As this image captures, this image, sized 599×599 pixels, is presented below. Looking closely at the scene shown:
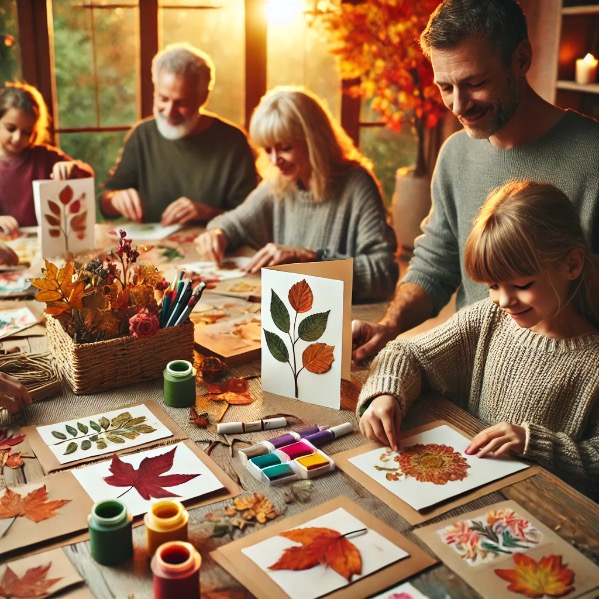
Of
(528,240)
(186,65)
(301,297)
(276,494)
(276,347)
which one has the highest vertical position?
(186,65)

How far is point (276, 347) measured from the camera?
5.06 feet

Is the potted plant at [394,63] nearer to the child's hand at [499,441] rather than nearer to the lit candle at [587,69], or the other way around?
the lit candle at [587,69]

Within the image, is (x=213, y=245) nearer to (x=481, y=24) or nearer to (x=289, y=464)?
(x=481, y=24)

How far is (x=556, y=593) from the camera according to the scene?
1.00 metres

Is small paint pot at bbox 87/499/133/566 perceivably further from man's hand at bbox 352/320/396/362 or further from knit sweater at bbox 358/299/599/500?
man's hand at bbox 352/320/396/362

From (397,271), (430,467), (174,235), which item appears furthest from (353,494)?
(174,235)

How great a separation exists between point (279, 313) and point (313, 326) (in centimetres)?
7

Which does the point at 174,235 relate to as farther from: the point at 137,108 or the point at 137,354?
the point at 137,108

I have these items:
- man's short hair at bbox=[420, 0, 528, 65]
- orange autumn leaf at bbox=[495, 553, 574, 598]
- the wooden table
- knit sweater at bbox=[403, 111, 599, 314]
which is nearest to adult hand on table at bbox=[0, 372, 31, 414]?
the wooden table

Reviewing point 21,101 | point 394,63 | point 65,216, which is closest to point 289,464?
point 65,216

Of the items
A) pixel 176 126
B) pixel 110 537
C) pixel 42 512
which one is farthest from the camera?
pixel 176 126

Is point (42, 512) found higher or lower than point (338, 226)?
lower

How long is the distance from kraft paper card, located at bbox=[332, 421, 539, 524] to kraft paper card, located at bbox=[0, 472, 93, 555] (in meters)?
0.43

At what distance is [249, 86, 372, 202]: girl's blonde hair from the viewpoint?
93.7 inches
